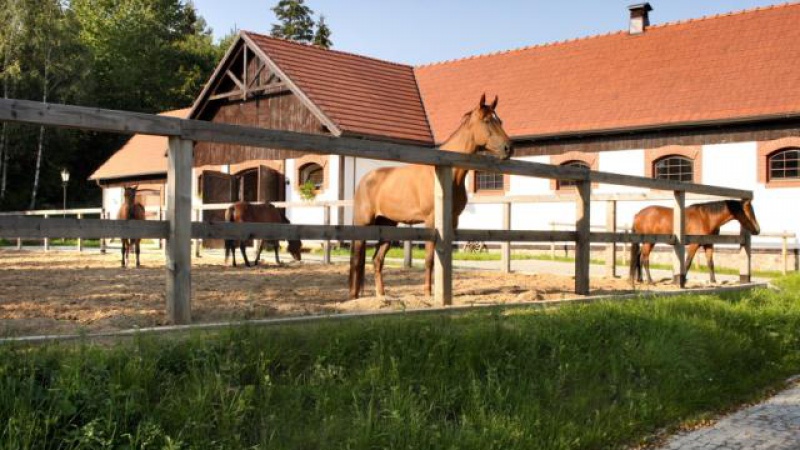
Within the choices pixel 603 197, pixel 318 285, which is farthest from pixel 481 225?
pixel 318 285

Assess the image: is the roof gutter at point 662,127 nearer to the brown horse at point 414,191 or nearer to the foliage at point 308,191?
the foliage at point 308,191

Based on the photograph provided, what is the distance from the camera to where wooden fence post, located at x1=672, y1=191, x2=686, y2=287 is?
9.84m

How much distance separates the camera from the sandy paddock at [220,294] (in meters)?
5.44

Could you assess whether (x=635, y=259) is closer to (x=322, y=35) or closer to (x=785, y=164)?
(x=785, y=164)

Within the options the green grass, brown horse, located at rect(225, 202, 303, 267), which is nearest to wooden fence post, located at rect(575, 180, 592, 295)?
the green grass

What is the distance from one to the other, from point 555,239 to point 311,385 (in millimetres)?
4797

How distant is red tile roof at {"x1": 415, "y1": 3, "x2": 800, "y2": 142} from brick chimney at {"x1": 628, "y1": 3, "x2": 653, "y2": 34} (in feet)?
0.95

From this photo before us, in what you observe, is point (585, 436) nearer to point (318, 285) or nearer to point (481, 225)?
point (318, 285)

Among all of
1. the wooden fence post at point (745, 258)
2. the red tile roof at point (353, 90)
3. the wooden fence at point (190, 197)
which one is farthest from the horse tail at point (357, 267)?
the red tile roof at point (353, 90)

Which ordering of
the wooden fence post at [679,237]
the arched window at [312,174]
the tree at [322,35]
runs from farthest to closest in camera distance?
the tree at [322,35] → the arched window at [312,174] → the wooden fence post at [679,237]

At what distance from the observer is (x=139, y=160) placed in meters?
32.6

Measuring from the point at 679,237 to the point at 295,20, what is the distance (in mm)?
56421

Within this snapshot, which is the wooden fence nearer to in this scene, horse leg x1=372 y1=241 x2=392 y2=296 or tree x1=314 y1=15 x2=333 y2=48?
horse leg x1=372 y1=241 x2=392 y2=296

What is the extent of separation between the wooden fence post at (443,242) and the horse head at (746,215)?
6768mm
